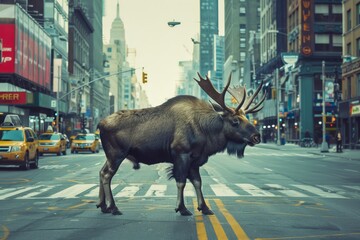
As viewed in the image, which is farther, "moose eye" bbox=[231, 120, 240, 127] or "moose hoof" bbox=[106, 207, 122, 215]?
"moose eye" bbox=[231, 120, 240, 127]

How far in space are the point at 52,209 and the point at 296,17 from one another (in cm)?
7264

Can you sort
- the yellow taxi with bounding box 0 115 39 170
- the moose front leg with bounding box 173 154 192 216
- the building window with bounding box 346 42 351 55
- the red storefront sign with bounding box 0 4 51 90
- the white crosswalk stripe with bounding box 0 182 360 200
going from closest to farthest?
the moose front leg with bounding box 173 154 192 216 < the white crosswalk stripe with bounding box 0 182 360 200 < the yellow taxi with bounding box 0 115 39 170 < the red storefront sign with bounding box 0 4 51 90 < the building window with bounding box 346 42 351 55

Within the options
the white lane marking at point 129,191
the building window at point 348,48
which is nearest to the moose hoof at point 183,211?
the white lane marking at point 129,191

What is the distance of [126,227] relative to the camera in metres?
9.99

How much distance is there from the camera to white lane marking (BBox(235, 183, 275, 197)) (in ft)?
52.0

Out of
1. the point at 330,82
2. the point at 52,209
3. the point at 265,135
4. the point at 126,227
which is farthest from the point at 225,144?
the point at 265,135

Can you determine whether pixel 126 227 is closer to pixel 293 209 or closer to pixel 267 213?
pixel 267 213

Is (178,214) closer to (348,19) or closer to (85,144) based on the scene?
(85,144)

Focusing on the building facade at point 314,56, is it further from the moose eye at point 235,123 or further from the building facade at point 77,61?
the moose eye at point 235,123

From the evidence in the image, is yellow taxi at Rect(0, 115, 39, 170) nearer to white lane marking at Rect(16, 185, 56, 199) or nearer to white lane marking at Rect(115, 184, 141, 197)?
white lane marking at Rect(16, 185, 56, 199)

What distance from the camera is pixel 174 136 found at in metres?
11.4

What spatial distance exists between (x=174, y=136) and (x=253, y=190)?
20.5ft

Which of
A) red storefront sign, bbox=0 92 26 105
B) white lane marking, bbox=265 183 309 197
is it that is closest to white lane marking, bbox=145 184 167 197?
white lane marking, bbox=265 183 309 197

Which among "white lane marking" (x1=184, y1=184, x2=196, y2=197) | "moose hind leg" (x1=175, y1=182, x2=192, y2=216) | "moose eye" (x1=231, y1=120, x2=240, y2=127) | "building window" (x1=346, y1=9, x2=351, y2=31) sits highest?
"building window" (x1=346, y1=9, x2=351, y2=31)
